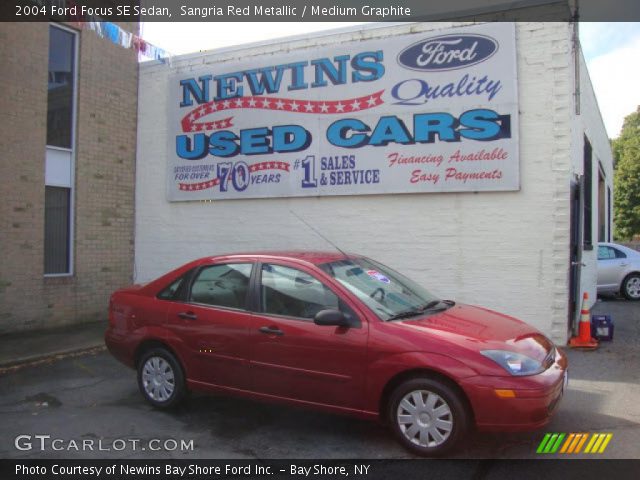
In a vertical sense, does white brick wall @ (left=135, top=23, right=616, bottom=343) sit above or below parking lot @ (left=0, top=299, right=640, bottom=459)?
above

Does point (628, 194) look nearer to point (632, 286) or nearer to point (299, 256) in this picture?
point (632, 286)

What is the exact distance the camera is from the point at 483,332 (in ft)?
14.4

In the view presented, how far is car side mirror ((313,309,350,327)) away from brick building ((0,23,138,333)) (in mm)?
6810

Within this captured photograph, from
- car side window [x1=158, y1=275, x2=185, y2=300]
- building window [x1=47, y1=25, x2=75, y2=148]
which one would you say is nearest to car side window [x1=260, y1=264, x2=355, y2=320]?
car side window [x1=158, y1=275, x2=185, y2=300]

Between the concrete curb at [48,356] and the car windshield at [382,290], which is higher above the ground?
the car windshield at [382,290]

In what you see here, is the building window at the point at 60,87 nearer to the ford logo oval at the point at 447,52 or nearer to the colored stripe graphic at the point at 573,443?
the ford logo oval at the point at 447,52

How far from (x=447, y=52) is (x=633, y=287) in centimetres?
759

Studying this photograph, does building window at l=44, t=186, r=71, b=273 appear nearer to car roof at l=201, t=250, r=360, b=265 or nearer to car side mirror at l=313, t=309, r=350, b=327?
car roof at l=201, t=250, r=360, b=265

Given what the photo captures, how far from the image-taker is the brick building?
9133 millimetres

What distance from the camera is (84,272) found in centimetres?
1032

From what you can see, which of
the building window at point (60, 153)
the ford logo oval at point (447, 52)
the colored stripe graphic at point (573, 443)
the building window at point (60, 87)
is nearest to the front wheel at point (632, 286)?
the ford logo oval at point (447, 52)

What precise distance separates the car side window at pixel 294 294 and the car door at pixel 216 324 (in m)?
0.20

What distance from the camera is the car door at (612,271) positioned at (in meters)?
12.8

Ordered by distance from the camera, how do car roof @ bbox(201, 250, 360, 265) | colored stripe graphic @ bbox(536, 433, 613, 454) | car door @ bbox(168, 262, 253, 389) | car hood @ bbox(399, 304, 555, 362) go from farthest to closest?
car roof @ bbox(201, 250, 360, 265)
car door @ bbox(168, 262, 253, 389)
colored stripe graphic @ bbox(536, 433, 613, 454)
car hood @ bbox(399, 304, 555, 362)
